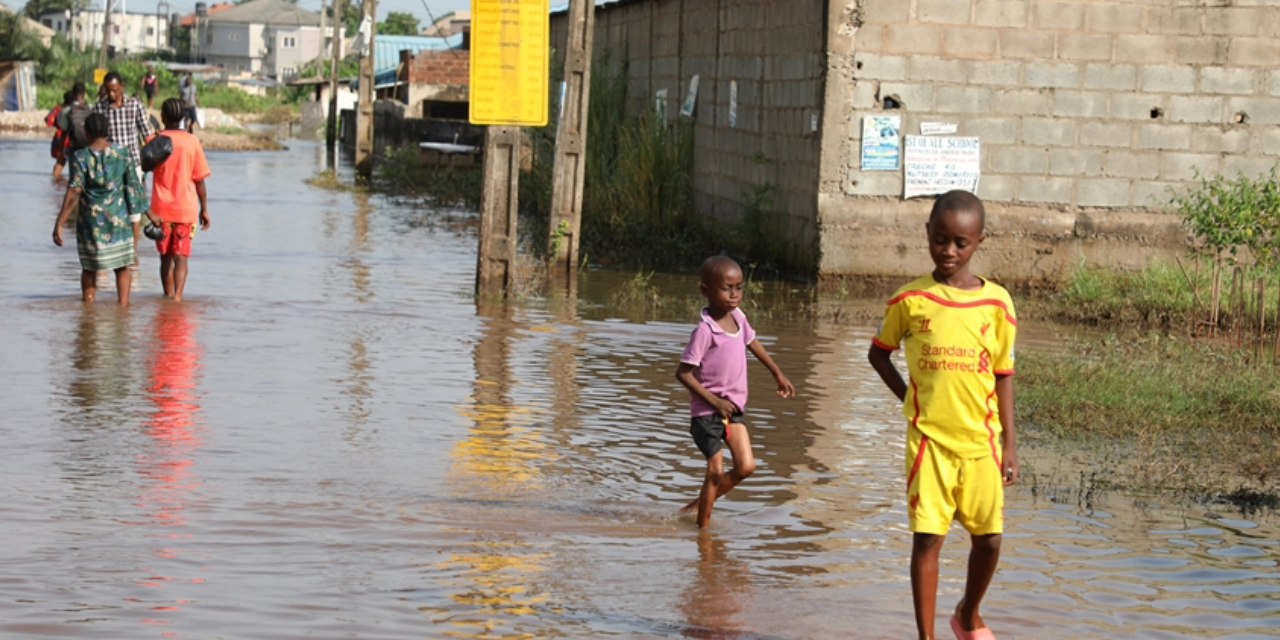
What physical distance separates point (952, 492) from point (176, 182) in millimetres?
8991

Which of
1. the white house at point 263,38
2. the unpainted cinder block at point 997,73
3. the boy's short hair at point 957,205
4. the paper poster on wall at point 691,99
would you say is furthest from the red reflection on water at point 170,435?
the white house at point 263,38

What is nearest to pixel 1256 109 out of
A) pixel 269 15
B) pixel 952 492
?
pixel 952 492

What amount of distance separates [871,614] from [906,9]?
953 cm

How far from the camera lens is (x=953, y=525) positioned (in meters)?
6.66

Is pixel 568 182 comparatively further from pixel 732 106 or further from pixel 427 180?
pixel 427 180

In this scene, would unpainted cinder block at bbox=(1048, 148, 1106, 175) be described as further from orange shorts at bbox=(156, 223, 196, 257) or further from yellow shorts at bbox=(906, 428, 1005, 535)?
yellow shorts at bbox=(906, 428, 1005, 535)

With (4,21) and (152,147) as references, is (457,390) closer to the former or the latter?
(152,147)

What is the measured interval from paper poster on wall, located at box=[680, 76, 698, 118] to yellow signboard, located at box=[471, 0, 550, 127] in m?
5.48

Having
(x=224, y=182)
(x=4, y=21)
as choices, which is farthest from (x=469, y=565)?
(x=4, y=21)

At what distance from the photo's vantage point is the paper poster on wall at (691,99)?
18.5 m

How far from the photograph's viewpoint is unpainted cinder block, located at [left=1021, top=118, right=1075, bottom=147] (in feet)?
46.7

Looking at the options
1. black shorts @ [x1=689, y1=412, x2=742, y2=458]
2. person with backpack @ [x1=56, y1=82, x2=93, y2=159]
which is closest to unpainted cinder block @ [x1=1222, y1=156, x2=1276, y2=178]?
black shorts @ [x1=689, y1=412, x2=742, y2=458]

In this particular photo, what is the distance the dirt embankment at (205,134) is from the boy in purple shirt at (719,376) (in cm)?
3795

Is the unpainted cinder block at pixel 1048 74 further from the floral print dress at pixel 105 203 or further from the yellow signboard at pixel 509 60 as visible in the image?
the floral print dress at pixel 105 203
